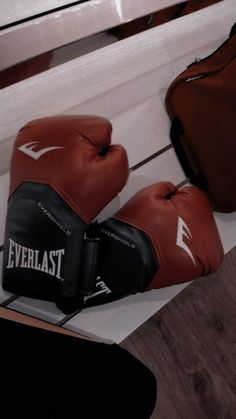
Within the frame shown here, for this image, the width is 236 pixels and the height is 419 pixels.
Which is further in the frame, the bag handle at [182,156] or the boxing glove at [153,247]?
the bag handle at [182,156]

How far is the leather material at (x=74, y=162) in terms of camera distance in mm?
745

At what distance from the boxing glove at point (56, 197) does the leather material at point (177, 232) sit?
9 centimetres

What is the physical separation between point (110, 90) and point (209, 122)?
26cm

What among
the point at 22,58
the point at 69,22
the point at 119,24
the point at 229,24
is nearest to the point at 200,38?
the point at 229,24

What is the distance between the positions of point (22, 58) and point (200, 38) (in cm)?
50

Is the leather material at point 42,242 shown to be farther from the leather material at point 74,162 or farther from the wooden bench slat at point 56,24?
the wooden bench slat at point 56,24

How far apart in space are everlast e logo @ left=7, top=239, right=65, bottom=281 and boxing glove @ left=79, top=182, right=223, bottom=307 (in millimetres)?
108

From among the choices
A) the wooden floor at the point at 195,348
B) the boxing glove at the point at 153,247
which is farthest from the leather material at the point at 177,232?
the wooden floor at the point at 195,348

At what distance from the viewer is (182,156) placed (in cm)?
103

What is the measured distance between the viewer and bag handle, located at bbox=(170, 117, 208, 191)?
102 centimetres

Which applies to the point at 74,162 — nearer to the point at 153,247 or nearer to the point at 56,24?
the point at 153,247

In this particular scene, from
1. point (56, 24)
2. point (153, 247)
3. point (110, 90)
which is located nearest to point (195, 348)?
point (153, 247)

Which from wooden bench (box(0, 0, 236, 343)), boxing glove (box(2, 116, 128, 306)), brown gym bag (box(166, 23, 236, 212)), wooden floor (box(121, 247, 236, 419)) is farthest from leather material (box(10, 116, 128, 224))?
wooden floor (box(121, 247, 236, 419))

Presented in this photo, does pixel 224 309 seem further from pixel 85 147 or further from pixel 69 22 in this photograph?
pixel 69 22
